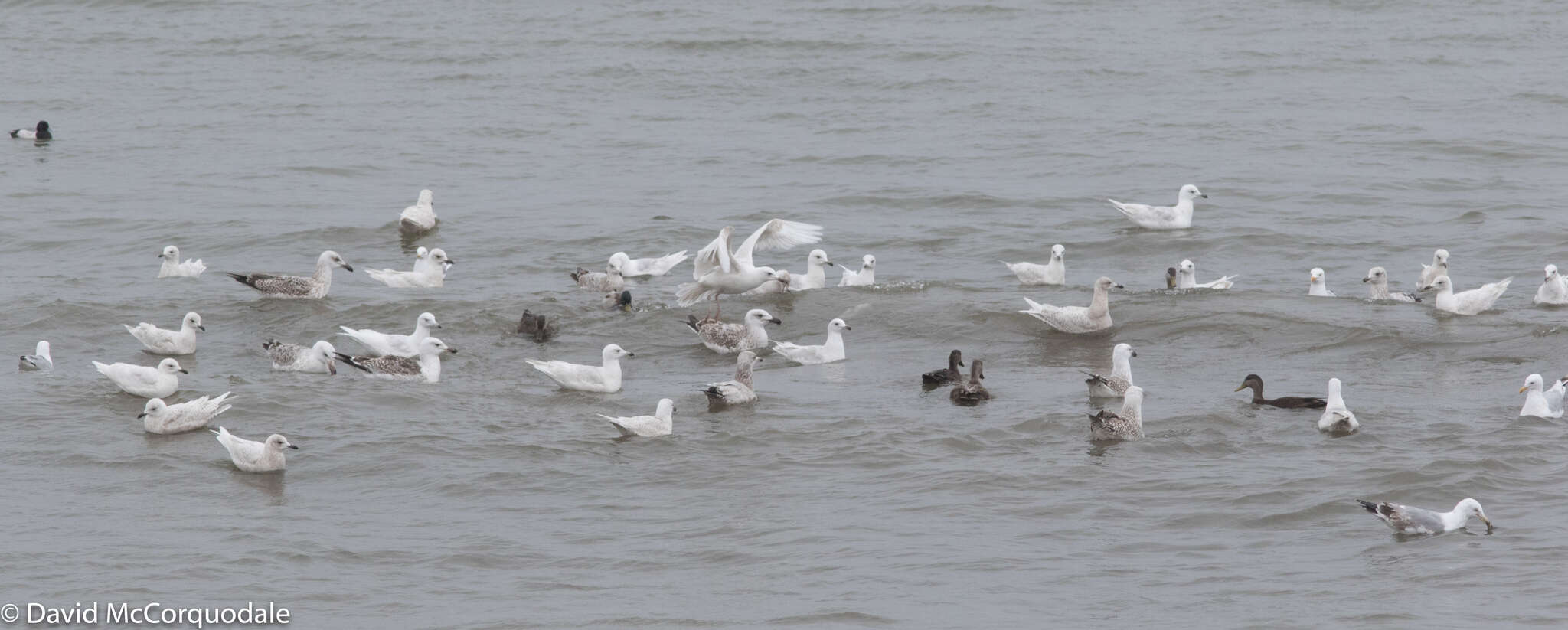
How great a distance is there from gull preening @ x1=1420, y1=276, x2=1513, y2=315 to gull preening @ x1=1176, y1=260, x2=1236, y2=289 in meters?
2.20

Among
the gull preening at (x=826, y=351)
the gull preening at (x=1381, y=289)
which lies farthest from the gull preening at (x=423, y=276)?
the gull preening at (x=1381, y=289)

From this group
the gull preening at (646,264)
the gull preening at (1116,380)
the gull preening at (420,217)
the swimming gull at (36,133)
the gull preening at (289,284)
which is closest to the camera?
the gull preening at (1116,380)

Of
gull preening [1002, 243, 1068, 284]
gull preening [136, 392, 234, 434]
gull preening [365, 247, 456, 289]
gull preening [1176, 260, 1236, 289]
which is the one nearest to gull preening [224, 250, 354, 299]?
gull preening [365, 247, 456, 289]

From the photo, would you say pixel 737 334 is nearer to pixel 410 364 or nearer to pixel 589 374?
pixel 589 374

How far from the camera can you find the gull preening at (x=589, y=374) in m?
14.5

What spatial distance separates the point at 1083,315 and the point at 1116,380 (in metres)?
2.66

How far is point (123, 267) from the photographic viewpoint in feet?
68.0

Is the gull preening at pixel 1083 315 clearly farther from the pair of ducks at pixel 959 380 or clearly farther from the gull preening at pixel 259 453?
the gull preening at pixel 259 453

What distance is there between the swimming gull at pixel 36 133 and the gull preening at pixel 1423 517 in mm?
25814

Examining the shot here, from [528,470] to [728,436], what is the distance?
160 centimetres

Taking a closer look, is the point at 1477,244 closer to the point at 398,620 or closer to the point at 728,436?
the point at 728,436

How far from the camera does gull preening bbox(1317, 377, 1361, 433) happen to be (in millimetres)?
12484

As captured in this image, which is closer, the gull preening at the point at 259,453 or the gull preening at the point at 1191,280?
the gull preening at the point at 259,453

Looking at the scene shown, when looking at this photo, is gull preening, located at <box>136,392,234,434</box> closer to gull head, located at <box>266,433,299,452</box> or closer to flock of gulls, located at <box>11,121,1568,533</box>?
flock of gulls, located at <box>11,121,1568,533</box>
